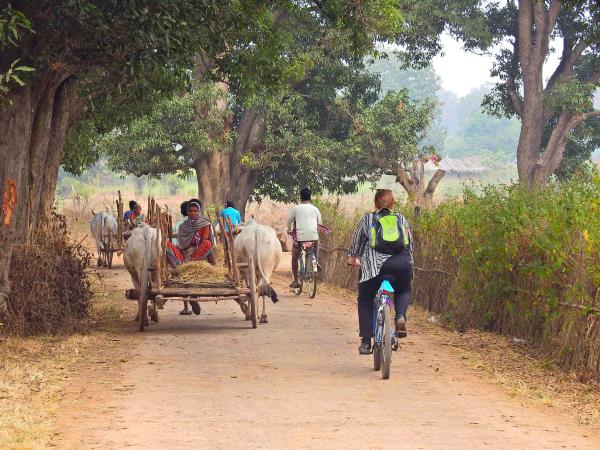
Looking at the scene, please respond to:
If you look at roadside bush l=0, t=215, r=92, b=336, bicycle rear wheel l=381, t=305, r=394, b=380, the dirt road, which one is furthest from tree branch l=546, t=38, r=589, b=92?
bicycle rear wheel l=381, t=305, r=394, b=380

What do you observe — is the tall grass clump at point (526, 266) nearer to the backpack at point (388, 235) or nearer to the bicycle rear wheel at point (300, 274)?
the backpack at point (388, 235)

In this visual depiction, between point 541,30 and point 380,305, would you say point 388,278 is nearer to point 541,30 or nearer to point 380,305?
point 380,305

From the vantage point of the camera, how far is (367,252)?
10.3 meters

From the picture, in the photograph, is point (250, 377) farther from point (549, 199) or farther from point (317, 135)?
point (317, 135)

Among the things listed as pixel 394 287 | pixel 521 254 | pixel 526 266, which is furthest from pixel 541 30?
pixel 394 287

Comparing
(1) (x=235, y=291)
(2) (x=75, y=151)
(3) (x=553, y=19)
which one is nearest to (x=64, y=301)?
(1) (x=235, y=291)

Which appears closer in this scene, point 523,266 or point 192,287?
point 523,266

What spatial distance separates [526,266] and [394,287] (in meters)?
2.18

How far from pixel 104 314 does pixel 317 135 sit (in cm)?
1537

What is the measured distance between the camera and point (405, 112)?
1208 inches

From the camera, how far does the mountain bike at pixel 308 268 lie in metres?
18.6

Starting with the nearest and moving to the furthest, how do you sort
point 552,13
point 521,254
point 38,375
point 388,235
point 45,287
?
point 38,375 → point 388,235 → point 521,254 → point 45,287 → point 552,13

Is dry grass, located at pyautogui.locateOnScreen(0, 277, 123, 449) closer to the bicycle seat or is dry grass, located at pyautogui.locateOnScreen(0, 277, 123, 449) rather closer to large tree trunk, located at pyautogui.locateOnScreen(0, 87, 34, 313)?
large tree trunk, located at pyautogui.locateOnScreen(0, 87, 34, 313)

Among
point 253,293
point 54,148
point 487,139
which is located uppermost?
point 487,139
